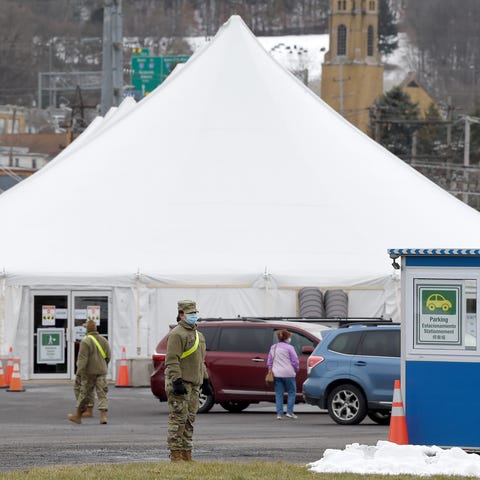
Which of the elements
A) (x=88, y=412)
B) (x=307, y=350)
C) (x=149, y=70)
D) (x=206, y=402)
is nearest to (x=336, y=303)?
(x=307, y=350)

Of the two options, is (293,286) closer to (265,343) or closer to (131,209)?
(131,209)

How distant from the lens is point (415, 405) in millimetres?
18125

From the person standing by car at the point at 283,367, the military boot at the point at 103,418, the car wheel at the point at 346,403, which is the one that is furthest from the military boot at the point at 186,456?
the person standing by car at the point at 283,367

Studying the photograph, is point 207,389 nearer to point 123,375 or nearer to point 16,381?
point 16,381

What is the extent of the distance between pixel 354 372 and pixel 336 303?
11009 mm

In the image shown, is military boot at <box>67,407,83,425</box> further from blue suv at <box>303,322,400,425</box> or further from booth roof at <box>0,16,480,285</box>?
booth roof at <box>0,16,480,285</box>

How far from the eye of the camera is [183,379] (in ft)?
58.2

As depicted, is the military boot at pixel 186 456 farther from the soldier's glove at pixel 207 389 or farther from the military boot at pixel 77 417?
the soldier's glove at pixel 207 389

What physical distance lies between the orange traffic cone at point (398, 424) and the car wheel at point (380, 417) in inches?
307

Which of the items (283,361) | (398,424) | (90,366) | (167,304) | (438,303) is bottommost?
(398,424)

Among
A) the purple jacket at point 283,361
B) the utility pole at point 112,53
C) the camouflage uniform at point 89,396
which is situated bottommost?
the camouflage uniform at point 89,396

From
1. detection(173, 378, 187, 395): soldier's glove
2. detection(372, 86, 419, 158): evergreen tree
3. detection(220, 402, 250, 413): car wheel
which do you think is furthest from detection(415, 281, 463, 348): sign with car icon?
detection(372, 86, 419, 158): evergreen tree

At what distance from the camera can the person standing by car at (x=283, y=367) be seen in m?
26.3

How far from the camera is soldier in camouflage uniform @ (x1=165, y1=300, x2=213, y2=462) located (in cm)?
1748
